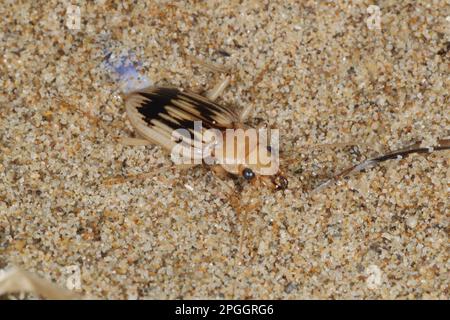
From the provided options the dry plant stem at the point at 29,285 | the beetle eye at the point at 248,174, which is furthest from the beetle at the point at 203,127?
the dry plant stem at the point at 29,285

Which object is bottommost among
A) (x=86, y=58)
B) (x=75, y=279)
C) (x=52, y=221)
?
(x=75, y=279)

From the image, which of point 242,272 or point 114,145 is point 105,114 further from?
point 242,272

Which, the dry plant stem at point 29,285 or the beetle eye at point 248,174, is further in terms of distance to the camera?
the beetle eye at point 248,174

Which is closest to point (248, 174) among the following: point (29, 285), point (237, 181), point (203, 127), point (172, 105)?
point (237, 181)

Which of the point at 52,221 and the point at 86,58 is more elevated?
the point at 86,58

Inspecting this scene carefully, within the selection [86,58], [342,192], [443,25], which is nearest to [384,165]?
[342,192]

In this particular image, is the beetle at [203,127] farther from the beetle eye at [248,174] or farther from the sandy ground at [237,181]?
the sandy ground at [237,181]

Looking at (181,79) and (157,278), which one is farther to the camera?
(181,79)
